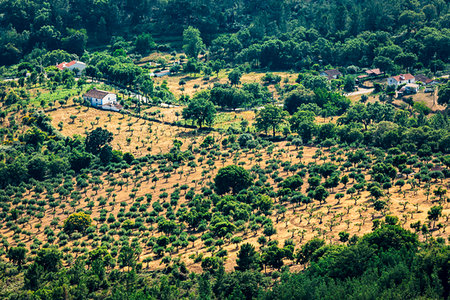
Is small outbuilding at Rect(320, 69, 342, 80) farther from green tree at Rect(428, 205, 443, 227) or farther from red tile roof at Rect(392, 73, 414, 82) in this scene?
green tree at Rect(428, 205, 443, 227)

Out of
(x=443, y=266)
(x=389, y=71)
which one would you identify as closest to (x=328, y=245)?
(x=443, y=266)

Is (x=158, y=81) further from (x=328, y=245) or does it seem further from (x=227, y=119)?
(x=328, y=245)

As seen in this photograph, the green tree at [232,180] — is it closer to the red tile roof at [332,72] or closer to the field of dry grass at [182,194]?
the field of dry grass at [182,194]

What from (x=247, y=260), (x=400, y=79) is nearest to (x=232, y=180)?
(x=247, y=260)

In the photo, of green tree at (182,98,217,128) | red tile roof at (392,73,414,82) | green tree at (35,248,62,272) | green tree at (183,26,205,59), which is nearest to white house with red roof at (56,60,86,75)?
green tree at (183,26,205,59)

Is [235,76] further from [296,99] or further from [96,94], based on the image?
[96,94]
